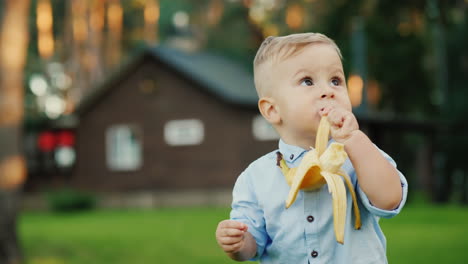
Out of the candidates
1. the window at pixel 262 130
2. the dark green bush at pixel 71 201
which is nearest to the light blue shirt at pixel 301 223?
the window at pixel 262 130

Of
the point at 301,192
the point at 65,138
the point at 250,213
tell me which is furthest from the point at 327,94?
the point at 65,138

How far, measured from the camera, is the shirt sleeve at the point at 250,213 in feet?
9.04

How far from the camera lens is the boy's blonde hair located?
8.68ft

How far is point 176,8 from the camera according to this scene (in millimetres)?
51750

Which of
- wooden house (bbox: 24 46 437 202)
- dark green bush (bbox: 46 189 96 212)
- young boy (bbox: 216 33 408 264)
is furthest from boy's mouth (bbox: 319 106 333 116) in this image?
dark green bush (bbox: 46 189 96 212)

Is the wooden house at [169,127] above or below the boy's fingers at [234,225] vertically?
below

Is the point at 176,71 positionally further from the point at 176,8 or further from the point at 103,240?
the point at 176,8

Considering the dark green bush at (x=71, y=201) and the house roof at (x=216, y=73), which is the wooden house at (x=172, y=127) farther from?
the dark green bush at (x=71, y=201)

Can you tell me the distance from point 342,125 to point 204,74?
24.6 meters

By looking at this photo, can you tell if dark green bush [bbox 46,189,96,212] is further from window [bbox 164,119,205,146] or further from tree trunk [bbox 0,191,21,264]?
tree trunk [bbox 0,191,21,264]

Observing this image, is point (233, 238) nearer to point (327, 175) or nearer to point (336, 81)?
point (327, 175)

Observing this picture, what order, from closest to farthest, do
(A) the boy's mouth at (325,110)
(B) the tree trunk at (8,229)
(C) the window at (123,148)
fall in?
(A) the boy's mouth at (325,110), (B) the tree trunk at (8,229), (C) the window at (123,148)

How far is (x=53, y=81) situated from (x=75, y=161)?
9.27 metres

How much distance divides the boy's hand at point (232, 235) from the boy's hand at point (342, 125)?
0.44 m
